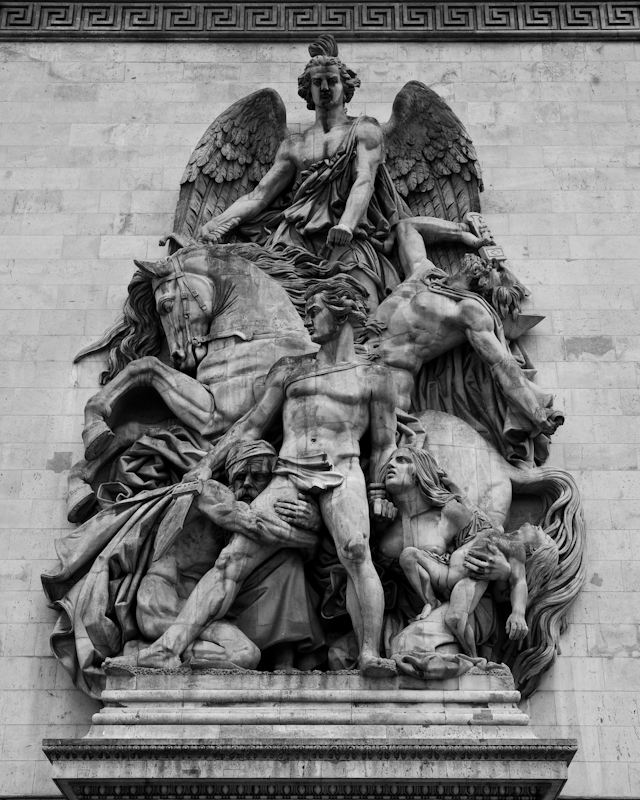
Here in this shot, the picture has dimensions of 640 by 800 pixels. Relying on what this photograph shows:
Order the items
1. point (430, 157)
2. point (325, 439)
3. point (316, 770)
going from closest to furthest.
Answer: point (316, 770), point (325, 439), point (430, 157)

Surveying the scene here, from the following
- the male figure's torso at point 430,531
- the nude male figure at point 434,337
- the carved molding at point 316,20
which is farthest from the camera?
the carved molding at point 316,20

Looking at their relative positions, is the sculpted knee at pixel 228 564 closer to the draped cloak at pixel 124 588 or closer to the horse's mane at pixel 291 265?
the draped cloak at pixel 124 588

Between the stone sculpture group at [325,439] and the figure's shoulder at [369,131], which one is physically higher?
the figure's shoulder at [369,131]

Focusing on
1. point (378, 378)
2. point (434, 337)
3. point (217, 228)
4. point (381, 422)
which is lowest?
point (381, 422)

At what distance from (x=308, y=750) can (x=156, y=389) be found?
3.34 meters

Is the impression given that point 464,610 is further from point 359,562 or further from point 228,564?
point 228,564

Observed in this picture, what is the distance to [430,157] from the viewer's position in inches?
539

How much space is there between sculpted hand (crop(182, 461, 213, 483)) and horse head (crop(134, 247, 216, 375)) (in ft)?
3.39

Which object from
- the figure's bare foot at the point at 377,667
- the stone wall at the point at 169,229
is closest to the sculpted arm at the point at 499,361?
the stone wall at the point at 169,229

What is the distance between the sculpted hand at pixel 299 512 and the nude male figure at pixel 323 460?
0.01m

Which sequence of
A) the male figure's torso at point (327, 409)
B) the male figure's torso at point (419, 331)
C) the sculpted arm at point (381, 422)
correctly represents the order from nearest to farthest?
the male figure's torso at point (327, 409) → the sculpted arm at point (381, 422) → the male figure's torso at point (419, 331)

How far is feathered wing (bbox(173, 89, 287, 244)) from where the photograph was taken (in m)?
13.6

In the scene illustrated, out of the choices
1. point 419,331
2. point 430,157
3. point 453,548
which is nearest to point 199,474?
point 453,548

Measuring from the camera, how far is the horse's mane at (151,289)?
1276 centimetres
